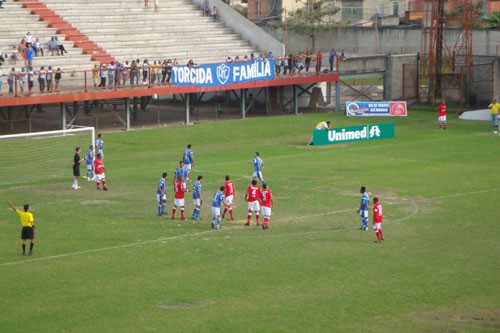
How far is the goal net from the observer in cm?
4172

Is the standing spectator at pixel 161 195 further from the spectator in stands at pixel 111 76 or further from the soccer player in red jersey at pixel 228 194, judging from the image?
the spectator in stands at pixel 111 76

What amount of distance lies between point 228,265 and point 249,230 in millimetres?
4837

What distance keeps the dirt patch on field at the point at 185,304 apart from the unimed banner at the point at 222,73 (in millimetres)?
36813

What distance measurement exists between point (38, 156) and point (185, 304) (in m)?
22.3

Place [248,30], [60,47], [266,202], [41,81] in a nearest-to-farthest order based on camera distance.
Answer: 1. [266,202]
2. [41,81]
3. [60,47]
4. [248,30]

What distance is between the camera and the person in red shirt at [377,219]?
2867cm

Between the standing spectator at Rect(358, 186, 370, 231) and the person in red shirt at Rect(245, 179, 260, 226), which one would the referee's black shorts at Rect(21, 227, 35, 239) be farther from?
the standing spectator at Rect(358, 186, 370, 231)

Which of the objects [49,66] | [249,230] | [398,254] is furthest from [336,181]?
[49,66]

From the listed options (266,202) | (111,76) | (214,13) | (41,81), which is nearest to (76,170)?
(266,202)

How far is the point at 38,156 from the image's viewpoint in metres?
42.9

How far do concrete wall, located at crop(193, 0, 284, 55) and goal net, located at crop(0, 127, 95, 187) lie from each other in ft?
94.8

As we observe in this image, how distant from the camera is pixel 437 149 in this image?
5034 centimetres

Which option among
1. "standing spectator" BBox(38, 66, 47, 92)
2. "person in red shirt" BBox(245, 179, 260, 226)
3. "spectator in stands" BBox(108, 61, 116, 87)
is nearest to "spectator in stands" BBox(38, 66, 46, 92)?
"standing spectator" BBox(38, 66, 47, 92)

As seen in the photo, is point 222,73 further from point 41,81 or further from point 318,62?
point 41,81
